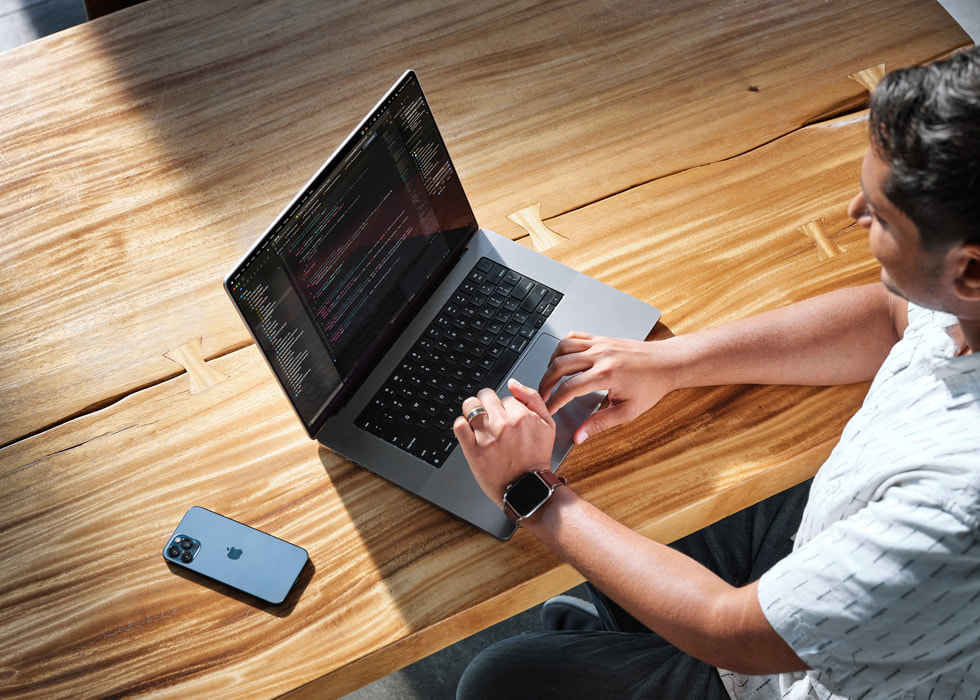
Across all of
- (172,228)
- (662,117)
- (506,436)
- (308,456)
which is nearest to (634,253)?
(662,117)

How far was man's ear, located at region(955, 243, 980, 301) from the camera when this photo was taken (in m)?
0.75

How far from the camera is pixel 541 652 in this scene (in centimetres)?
114

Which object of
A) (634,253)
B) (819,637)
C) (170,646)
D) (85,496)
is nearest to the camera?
(819,637)

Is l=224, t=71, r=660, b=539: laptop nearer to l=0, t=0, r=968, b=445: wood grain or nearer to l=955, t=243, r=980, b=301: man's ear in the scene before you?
l=0, t=0, r=968, b=445: wood grain

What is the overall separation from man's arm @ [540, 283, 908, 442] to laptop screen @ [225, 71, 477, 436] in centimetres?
23

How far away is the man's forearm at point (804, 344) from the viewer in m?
1.08

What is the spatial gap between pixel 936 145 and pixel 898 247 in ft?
0.40

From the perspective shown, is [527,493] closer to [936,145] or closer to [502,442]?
[502,442]

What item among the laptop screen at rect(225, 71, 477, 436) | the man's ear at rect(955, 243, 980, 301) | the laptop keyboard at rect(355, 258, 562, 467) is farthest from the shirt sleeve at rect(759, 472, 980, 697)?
the laptop screen at rect(225, 71, 477, 436)

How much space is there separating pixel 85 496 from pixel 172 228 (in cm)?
42

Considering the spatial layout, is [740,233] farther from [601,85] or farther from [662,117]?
[601,85]

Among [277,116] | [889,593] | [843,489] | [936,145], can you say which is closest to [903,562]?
[889,593]

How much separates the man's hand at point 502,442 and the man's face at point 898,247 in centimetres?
41

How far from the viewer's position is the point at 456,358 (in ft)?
3.67
